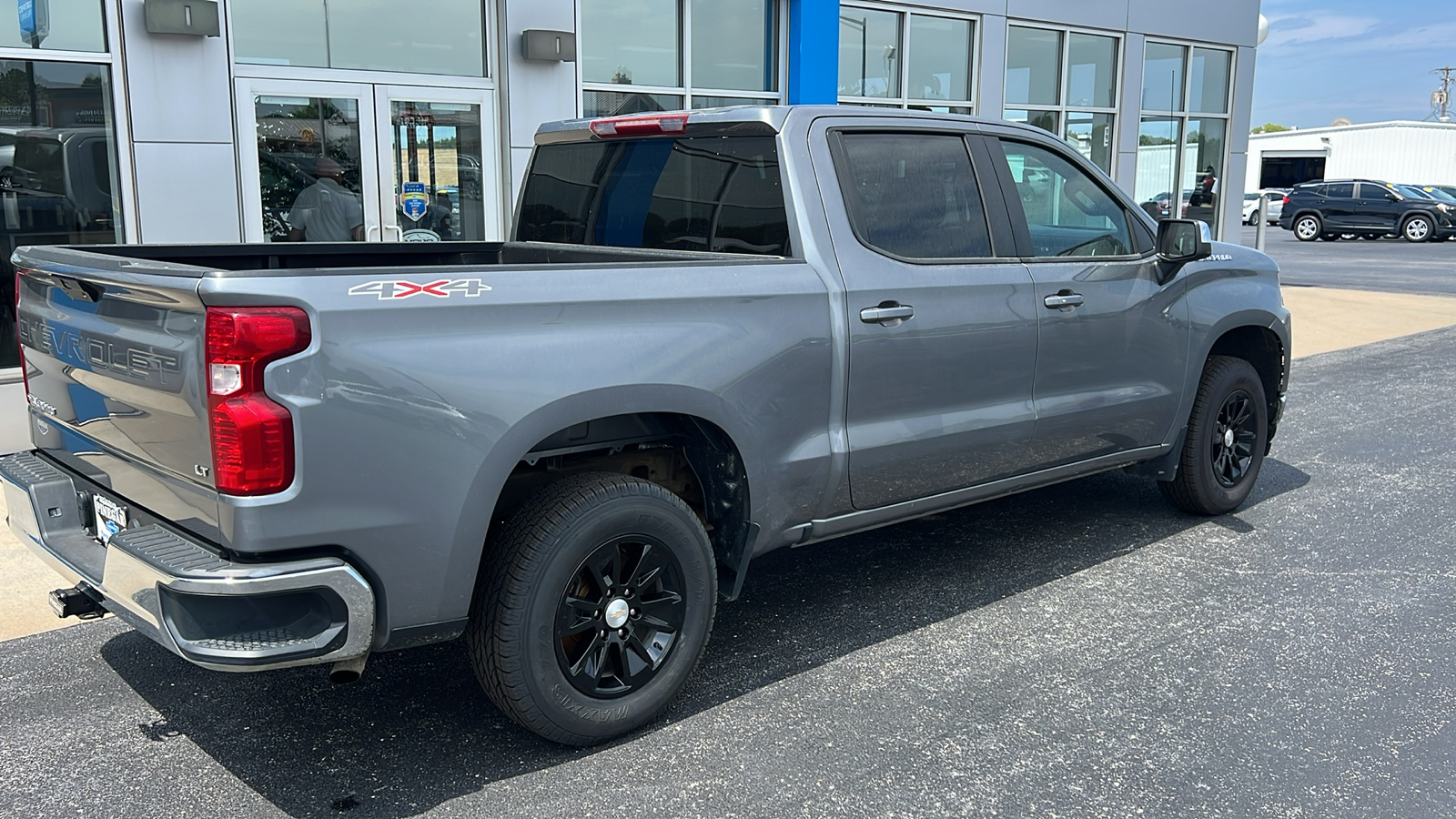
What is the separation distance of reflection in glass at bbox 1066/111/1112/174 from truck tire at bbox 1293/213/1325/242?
70.8ft

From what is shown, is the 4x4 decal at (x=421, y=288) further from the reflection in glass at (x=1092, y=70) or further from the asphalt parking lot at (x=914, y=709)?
the reflection in glass at (x=1092, y=70)

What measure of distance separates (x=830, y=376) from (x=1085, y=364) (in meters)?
1.45

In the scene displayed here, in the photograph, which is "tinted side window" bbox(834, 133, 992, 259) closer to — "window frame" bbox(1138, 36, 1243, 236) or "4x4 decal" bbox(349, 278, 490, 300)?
"4x4 decal" bbox(349, 278, 490, 300)

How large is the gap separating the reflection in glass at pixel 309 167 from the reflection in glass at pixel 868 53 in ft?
19.5

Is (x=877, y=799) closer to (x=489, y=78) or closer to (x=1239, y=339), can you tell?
(x=1239, y=339)

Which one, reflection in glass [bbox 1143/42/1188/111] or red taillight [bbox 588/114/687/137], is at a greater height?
reflection in glass [bbox 1143/42/1188/111]

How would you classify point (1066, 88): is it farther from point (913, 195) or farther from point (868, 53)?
point (913, 195)

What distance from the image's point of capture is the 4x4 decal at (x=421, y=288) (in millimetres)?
3031

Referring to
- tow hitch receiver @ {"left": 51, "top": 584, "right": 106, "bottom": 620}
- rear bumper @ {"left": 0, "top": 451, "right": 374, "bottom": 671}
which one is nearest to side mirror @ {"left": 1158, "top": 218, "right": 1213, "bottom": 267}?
rear bumper @ {"left": 0, "top": 451, "right": 374, "bottom": 671}

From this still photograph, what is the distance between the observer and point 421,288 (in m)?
3.12

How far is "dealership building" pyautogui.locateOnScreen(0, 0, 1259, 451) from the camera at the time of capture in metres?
7.82

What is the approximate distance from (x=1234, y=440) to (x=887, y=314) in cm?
270

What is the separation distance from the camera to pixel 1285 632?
453cm

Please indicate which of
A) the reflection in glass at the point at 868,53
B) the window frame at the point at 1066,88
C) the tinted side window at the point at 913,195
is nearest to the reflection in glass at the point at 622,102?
the reflection in glass at the point at 868,53
